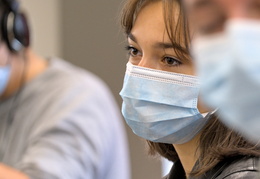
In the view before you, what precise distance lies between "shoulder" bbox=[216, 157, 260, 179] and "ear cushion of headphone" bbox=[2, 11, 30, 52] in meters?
0.57

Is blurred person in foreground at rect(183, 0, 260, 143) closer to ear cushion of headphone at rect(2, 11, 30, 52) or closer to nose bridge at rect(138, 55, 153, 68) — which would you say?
ear cushion of headphone at rect(2, 11, 30, 52)

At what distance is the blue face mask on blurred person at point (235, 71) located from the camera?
76 centimetres

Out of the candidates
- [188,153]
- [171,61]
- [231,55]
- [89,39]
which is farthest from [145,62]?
[89,39]

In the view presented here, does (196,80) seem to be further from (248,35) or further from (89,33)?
(89,33)

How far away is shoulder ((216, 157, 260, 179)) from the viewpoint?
56.4 inches

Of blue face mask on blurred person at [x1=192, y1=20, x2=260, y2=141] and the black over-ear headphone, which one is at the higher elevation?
the black over-ear headphone

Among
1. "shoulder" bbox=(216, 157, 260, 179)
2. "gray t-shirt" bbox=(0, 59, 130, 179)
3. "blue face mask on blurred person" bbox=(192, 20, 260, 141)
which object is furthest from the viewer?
"shoulder" bbox=(216, 157, 260, 179)

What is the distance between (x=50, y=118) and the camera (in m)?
1.22

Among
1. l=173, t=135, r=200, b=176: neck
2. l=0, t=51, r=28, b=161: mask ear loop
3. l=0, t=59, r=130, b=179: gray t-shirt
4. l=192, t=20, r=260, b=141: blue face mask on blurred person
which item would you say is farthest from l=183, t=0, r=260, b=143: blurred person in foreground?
l=173, t=135, r=200, b=176: neck

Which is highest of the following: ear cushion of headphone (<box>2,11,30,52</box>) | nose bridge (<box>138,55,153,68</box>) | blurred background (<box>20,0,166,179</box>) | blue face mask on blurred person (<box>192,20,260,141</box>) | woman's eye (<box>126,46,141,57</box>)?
blurred background (<box>20,0,166,179</box>)

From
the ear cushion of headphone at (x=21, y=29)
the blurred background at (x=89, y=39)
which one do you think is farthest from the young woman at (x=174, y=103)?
the blurred background at (x=89, y=39)

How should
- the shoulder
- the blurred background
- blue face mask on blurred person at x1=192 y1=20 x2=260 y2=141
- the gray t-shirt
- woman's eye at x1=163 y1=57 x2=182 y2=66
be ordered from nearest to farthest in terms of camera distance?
blue face mask on blurred person at x1=192 y1=20 x2=260 y2=141, the gray t-shirt, the shoulder, woman's eye at x1=163 y1=57 x2=182 y2=66, the blurred background

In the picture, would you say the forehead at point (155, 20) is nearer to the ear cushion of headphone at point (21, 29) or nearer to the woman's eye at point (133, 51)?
the woman's eye at point (133, 51)

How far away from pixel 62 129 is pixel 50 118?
36mm
